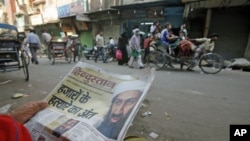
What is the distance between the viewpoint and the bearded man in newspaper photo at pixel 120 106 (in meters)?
1.08

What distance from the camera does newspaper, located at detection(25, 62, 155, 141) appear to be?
1.07 meters

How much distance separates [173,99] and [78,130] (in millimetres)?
2767

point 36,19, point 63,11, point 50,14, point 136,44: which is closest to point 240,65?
point 136,44

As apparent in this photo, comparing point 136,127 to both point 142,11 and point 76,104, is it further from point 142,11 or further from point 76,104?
point 142,11

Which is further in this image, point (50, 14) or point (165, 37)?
point (50, 14)

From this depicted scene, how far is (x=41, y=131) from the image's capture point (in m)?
1.12

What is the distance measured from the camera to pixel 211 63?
6852mm

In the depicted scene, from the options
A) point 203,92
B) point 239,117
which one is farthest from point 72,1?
point 239,117

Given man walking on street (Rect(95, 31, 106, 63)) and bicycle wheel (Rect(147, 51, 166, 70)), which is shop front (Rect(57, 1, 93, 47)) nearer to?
man walking on street (Rect(95, 31, 106, 63))

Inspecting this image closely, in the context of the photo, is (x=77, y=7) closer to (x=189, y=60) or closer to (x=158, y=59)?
(x=158, y=59)

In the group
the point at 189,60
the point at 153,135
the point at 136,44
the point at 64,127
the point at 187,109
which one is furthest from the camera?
the point at 136,44

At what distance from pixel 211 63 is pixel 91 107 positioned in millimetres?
6419

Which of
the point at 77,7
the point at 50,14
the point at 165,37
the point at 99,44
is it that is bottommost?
the point at 99,44

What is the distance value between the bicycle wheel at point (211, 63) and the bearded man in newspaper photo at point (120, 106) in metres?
6.11
